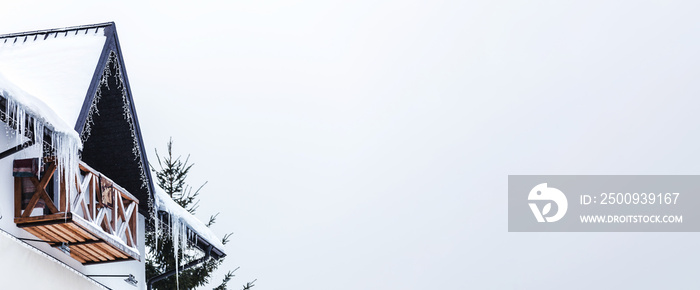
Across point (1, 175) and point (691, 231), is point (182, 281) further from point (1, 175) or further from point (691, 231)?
point (691, 231)

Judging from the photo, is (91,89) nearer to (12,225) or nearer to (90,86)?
(90,86)

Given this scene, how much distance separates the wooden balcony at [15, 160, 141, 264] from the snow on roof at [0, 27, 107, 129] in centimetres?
86

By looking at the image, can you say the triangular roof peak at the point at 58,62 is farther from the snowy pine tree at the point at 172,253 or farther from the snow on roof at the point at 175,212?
the snowy pine tree at the point at 172,253

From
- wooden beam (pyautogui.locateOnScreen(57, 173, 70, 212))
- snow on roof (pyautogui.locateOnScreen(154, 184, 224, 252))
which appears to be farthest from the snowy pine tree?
wooden beam (pyautogui.locateOnScreen(57, 173, 70, 212))

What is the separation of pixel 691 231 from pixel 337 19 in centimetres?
8714

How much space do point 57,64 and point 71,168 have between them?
182 cm

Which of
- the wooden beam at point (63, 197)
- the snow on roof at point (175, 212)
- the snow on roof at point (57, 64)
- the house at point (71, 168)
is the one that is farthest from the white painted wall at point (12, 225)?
the snow on roof at point (175, 212)

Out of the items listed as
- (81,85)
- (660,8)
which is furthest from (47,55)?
(660,8)

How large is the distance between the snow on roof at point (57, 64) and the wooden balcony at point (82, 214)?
0.86 m

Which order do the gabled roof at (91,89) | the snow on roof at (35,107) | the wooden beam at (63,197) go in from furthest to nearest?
the gabled roof at (91,89) → the wooden beam at (63,197) → the snow on roof at (35,107)

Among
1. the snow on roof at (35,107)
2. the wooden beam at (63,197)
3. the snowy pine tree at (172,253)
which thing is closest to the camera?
the snow on roof at (35,107)

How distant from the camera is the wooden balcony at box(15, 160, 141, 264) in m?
15.7

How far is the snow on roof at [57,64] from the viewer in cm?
1617

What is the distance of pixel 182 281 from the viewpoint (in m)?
25.6
